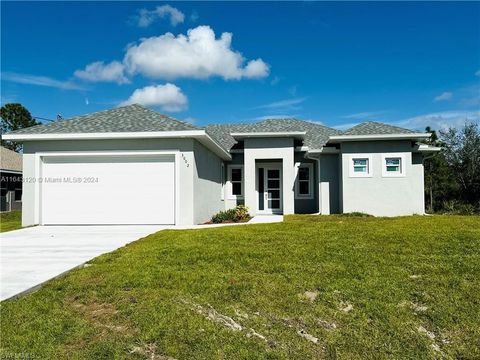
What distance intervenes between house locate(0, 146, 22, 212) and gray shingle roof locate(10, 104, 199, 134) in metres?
12.9

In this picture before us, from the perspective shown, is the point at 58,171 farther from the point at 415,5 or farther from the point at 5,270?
the point at 415,5

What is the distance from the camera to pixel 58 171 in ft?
45.0

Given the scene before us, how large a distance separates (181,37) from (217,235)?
36.8ft

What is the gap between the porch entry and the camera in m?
19.6

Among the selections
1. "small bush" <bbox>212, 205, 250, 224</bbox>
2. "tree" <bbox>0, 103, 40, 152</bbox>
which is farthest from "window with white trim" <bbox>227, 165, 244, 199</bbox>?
"tree" <bbox>0, 103, 40, 152</bbox>

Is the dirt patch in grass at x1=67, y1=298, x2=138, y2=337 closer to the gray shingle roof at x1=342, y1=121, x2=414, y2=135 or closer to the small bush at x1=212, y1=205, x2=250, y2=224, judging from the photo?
the small bush at x1=212, y1=205, x2=250, y2=224

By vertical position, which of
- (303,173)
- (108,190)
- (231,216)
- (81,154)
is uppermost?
(81,154)

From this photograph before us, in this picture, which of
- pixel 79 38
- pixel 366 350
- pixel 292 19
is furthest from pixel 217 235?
pixel 79 38

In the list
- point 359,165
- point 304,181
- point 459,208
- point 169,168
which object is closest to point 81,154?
point 169,168

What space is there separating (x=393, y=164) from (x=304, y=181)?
4.76 meters

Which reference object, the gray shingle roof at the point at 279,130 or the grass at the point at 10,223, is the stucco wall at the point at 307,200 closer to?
the gray shingle roof at the point at 279,130

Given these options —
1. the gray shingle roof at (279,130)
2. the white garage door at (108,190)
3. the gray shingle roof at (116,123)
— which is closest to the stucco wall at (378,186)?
the gray shingle roof at (279,130)

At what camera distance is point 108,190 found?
44.4 feet

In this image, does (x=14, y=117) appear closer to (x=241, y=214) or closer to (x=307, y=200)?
(x=307, y=200)
